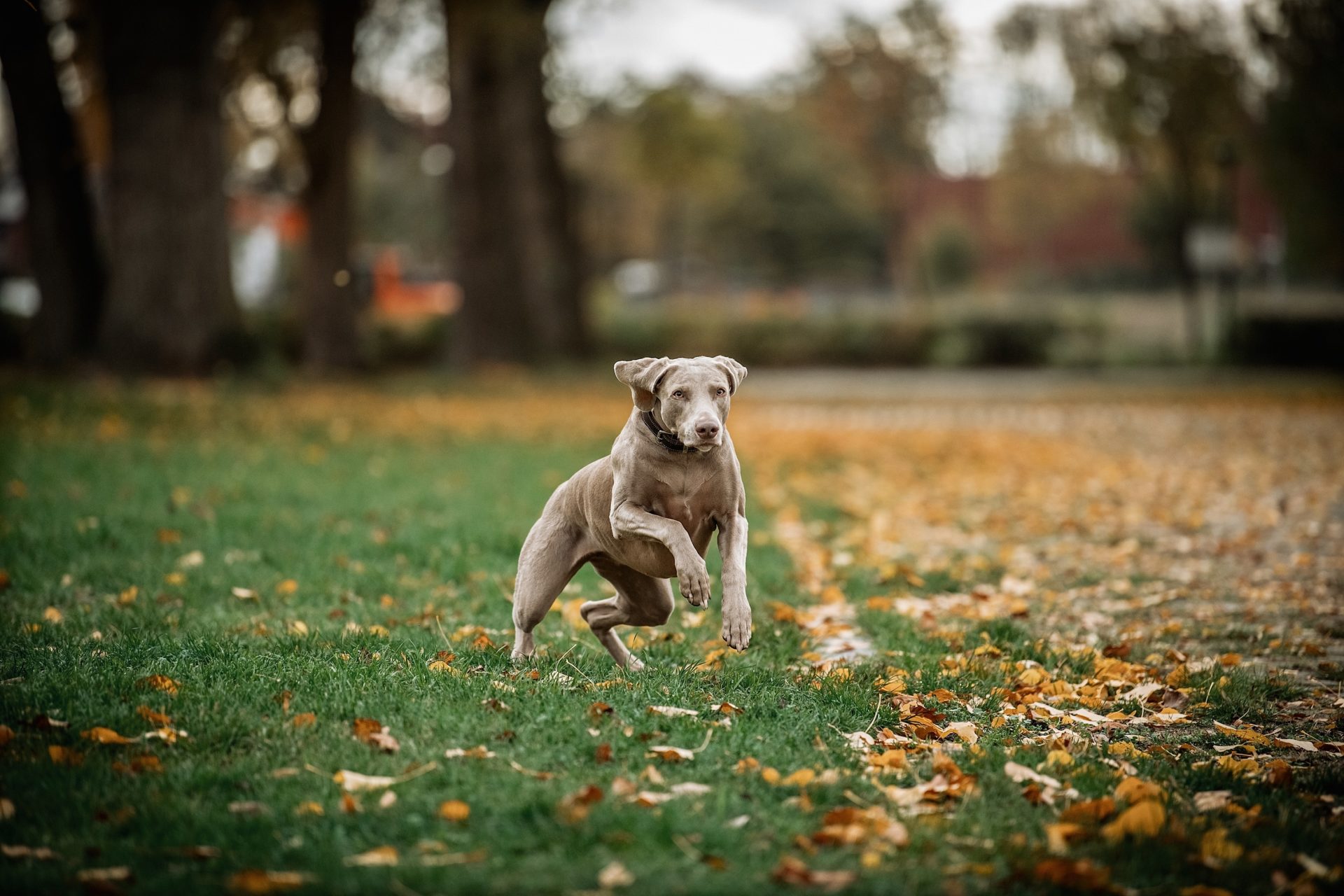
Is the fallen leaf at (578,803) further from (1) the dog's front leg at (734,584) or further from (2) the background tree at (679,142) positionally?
(2) the background tree at (679,142)

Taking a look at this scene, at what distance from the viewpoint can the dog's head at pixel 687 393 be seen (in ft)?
14.9

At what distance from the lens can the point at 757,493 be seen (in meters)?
11.6

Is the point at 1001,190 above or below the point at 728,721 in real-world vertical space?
above

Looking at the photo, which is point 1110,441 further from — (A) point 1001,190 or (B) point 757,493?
(A) point 1001,190

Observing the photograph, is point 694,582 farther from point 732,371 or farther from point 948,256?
point 948,256

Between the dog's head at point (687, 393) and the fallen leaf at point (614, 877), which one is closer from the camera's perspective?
the fallen leaf at point (614, 877)

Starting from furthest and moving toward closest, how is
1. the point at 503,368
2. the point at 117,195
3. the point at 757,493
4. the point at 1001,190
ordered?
the point at 1001,190 → the point at 503,368 → the point at 117,195 → the point at 757,493

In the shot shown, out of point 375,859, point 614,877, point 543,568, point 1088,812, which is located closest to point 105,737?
point 375,859

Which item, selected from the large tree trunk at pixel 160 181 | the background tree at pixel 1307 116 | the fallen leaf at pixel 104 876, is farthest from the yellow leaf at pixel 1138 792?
the background tree at pixel 1307 116

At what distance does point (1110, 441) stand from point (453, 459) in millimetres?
8632

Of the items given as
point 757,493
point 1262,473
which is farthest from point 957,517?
point 1262,473

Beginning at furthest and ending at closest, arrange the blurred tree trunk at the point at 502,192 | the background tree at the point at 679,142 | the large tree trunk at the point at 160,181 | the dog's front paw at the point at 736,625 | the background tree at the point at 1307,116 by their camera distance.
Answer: the background tree at the point at 679,142 → the background tree at the point at 1307,116 → the blurred tree trunk at the point at 502,192 → the large tree trunk at the point at 160,181 → the dog's front paw at the point at 736,625

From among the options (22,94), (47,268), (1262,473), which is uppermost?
(22,94)

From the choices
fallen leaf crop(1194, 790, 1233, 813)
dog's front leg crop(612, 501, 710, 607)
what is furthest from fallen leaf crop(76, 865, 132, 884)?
fallen leaf crop(1194, 790, 1233, 813)
